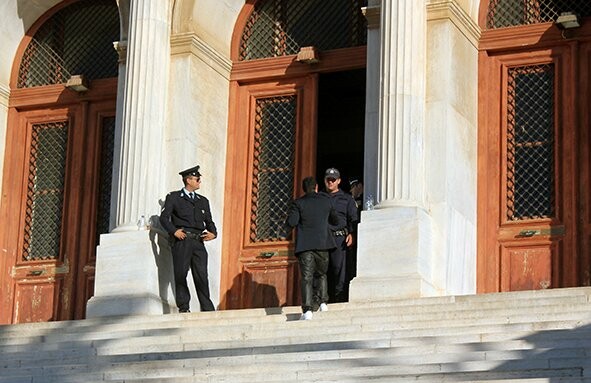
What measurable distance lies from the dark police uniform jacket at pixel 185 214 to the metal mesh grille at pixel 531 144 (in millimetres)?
3747

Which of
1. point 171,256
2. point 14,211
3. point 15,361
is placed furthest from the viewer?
point 14,211

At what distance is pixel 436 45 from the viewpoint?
20.5 meters

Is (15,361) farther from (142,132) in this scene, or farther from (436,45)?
(436,45)

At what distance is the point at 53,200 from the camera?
23.9 m

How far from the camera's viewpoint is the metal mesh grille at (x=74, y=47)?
2419 cm

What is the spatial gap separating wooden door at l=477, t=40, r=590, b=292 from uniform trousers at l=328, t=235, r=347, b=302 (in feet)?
7.17

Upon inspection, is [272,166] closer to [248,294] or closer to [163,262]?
[248,294]

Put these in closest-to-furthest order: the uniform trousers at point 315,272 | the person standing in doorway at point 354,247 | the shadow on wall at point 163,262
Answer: the uniform trousers at point 315,272, the person standing in doorway at point 354,247, the shadow on wall at point 163,262

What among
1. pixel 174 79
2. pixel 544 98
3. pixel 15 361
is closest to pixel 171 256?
pixel 174 79

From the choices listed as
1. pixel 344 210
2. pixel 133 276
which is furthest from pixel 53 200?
pixel 344 210

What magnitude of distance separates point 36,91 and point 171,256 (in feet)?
14.3

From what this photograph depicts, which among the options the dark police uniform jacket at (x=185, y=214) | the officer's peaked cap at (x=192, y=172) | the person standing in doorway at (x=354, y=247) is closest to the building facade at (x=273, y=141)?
the person standing in doorway at (x=354, y=247)

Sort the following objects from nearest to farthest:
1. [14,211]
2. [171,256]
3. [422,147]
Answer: [422,147] < [171,256] < [14,211]

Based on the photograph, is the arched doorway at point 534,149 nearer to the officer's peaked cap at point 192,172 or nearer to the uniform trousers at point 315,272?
the uniform trousers at point 315,272
